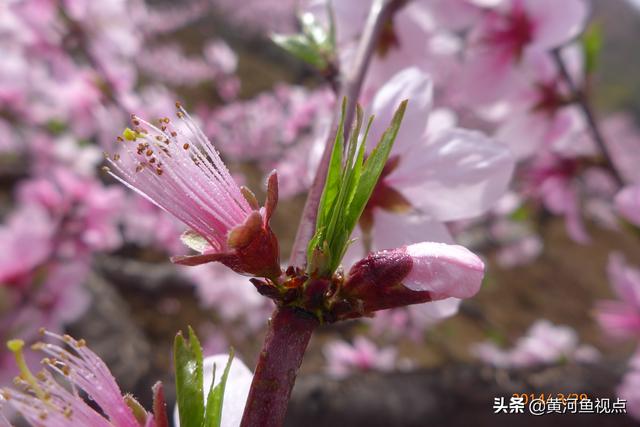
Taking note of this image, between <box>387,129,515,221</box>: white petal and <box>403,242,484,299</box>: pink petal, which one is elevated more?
<box>387,129,515,221</box>: white petal

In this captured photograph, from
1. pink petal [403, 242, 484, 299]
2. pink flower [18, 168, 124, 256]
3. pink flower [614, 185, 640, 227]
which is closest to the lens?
pink petal [403, 242, 484, 299]

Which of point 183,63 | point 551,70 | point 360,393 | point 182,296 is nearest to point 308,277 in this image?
point 551,70

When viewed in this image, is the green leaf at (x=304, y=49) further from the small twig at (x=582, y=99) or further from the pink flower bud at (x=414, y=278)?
the small twig at (x=582, y=99)

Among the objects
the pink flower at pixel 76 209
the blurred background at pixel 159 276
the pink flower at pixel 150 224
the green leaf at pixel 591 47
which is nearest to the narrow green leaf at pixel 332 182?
the blurred background at pixel 159 276

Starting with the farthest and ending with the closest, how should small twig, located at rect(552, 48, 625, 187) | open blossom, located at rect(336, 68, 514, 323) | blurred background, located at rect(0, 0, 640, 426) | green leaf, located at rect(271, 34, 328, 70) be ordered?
1. blurred background, located at rect(0, 0, 640, 426)
2. small twig, located at rect(552, 48, 625, 187)
3. green leaf, located at rect(271, 34, 328, 70)
4. open blossom, located at rect(336, 68, 514, 323)

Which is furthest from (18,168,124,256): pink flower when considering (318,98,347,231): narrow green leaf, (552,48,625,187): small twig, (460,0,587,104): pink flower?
(318,98,347,231): narrow green leaf

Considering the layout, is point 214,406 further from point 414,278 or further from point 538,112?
point 538,112

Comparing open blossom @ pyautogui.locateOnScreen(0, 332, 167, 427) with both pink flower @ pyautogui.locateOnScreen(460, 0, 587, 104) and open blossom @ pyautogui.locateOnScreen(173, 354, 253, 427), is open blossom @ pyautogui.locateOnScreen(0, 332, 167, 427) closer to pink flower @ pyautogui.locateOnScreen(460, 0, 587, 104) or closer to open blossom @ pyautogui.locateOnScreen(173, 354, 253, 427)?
open blossom @ pyautogui.locateOnScreen(173, 354, 253, 427)
